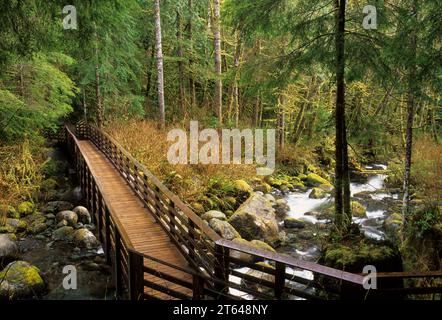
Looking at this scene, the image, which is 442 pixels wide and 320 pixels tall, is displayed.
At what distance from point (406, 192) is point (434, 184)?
105 inches

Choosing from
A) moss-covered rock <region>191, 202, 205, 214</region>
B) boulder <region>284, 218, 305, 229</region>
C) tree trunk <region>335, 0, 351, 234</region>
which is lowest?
boulder <region>284, 218, 305, 229</region>

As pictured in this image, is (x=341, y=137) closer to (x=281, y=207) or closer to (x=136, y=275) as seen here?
(x=136, y=275)

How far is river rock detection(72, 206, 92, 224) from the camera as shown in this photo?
11812 millimetres

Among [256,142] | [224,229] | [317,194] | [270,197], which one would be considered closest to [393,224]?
[317,194]

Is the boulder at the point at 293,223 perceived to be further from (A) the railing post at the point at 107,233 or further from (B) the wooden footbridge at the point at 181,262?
(A) the railing post at the point at 107,233

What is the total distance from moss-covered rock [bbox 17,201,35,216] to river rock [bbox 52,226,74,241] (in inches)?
82.8

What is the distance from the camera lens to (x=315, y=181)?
18797 millimetres

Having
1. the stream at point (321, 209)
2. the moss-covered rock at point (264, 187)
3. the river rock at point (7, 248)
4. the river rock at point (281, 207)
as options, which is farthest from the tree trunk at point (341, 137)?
the river rock at point (7, 248)

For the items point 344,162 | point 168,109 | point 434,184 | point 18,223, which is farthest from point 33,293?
point 168,109

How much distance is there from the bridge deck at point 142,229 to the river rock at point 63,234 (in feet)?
5.29

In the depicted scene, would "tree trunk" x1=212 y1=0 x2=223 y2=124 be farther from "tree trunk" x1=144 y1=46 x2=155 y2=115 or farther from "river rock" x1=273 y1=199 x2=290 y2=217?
"tree trunk" x1=144 y1=46 x2=155 y2=115

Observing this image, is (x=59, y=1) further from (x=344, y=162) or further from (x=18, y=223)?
(x=18, y=223)

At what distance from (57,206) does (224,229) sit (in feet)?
21.5

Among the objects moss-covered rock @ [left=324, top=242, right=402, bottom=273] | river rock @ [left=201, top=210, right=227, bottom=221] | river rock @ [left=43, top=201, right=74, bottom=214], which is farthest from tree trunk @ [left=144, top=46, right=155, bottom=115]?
moss-covered rock @ [left=324, top=242, right=402, bottom=273]
